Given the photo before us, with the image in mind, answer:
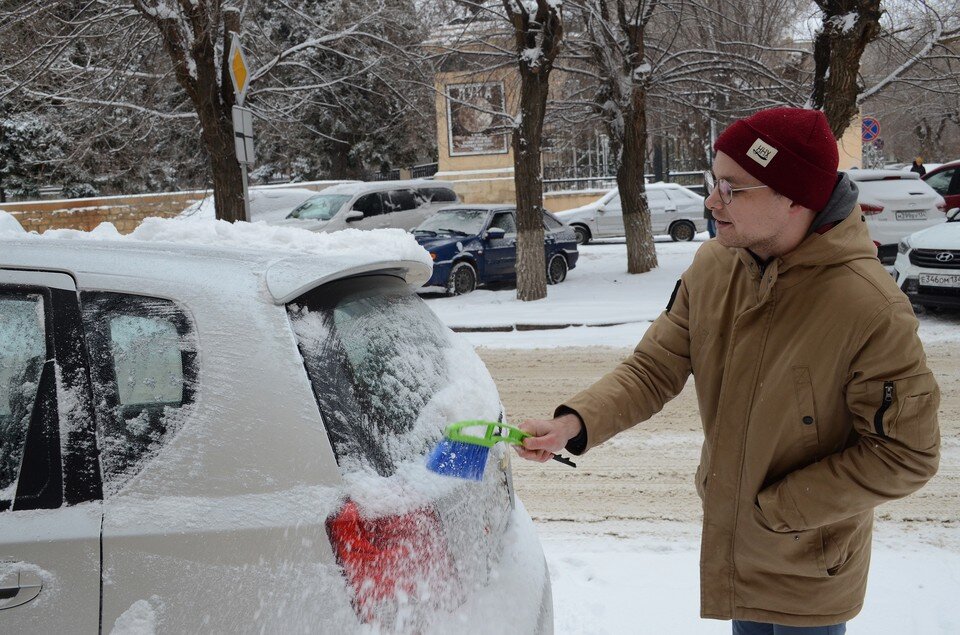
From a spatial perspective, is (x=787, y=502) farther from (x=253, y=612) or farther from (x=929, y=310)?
(x=929, y=310)

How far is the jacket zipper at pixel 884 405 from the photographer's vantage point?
1970 millimetres

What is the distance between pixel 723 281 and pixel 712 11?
48.4ft

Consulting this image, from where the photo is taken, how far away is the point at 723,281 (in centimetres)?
239

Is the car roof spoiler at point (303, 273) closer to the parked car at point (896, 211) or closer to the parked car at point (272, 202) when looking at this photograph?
the parked car at point (896, 211)

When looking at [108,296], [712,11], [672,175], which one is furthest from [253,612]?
[672,175]

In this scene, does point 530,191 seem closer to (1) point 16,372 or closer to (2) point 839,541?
(2) point 839,541

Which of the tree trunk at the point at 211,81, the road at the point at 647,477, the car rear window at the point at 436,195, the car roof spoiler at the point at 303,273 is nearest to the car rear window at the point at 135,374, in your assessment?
the car roof spoiler at the point at 303,273

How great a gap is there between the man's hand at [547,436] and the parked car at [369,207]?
16093 mm

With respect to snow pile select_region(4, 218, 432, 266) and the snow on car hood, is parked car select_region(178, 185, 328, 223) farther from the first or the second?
snow pile select_region(4, 218, 432, 266)

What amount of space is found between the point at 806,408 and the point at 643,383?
1.91 ft

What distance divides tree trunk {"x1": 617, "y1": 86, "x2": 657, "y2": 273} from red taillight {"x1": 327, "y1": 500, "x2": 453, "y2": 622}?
557 inches

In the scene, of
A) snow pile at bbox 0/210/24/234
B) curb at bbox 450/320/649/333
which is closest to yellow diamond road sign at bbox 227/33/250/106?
curb at bbox 450/320/649/333

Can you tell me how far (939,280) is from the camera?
34.8 feet

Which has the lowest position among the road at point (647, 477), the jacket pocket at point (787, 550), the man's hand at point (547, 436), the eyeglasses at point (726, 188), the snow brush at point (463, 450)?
the road at point (647, 477)
